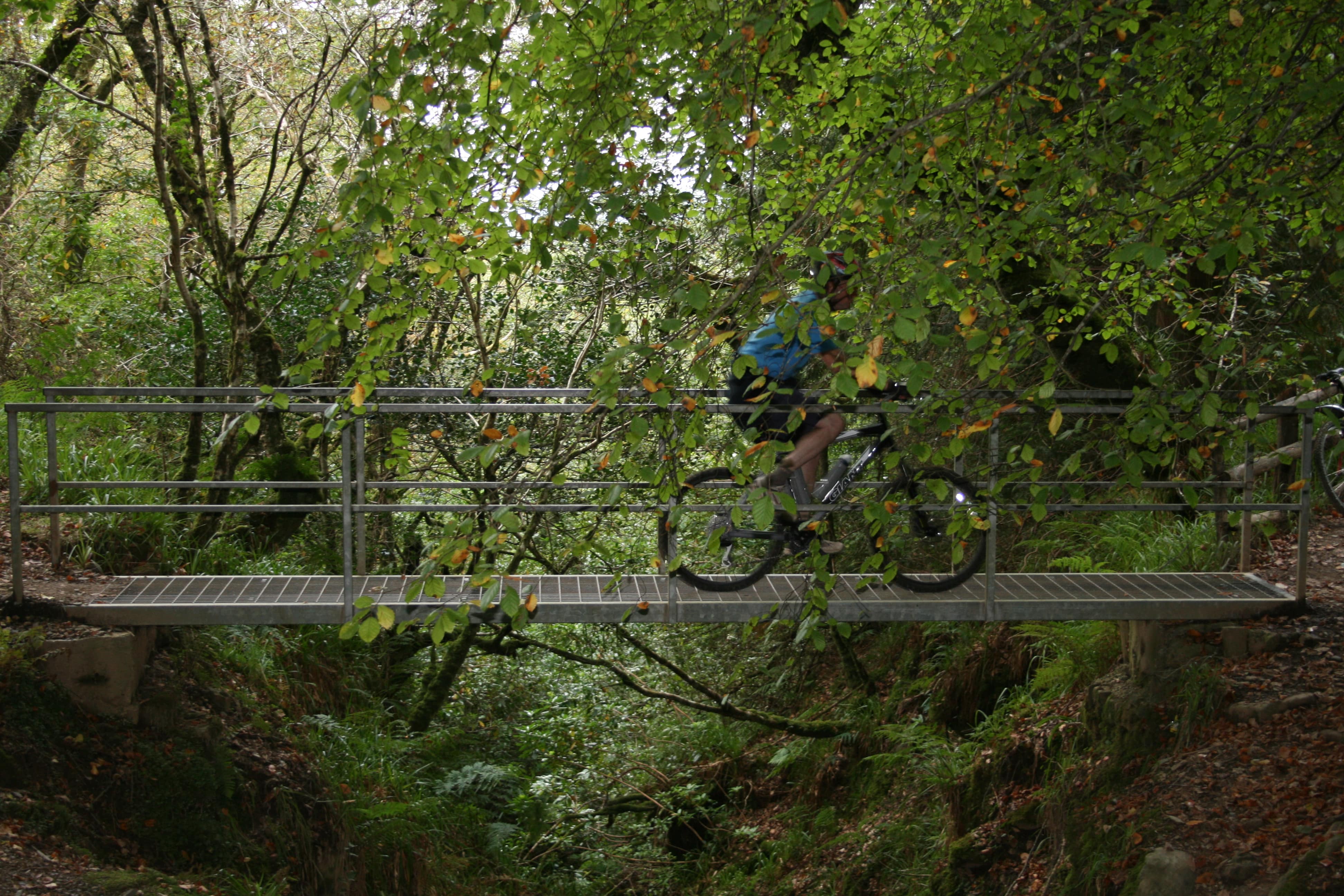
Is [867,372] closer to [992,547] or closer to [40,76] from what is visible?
[992,547]

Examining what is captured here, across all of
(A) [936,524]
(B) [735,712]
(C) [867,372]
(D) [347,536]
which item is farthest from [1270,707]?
(D) [347,536]

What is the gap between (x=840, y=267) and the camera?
3.96 metres

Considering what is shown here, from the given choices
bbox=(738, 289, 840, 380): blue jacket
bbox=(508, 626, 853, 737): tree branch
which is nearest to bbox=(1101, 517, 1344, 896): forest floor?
bbox=(738, 289, 840, 380): blue jacket

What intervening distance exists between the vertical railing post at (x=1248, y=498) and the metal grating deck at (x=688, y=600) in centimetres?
15

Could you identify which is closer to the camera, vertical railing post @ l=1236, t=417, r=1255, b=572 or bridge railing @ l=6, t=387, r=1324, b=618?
bridge railing @ l=6, t=387, r=1324, b=618

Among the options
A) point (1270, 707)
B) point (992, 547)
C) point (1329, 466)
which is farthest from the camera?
point (1329, 466)

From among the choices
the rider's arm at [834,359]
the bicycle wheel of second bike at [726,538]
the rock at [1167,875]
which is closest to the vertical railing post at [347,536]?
the bicycle wheel of second bike at [726,538]

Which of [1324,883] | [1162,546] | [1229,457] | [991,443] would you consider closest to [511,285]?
[991,443]

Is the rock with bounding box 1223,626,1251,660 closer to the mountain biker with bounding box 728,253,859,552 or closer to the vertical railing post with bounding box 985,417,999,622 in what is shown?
the vertical railing post with bounding box 985,417,999,622

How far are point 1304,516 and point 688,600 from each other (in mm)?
3389

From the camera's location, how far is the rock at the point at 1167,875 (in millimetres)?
4812

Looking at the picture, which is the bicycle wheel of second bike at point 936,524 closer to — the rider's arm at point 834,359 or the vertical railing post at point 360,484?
the rider's arm at point 834,359

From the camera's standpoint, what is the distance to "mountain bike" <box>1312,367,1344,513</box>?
267 inches

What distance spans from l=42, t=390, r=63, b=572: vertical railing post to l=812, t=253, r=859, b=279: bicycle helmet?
13.4ft
